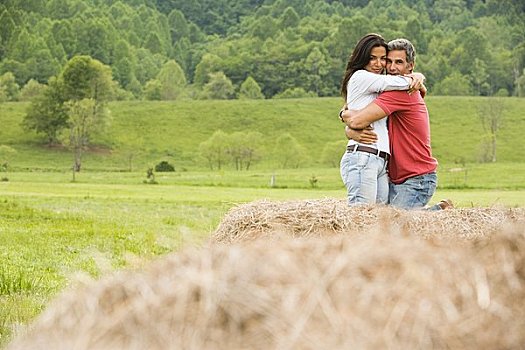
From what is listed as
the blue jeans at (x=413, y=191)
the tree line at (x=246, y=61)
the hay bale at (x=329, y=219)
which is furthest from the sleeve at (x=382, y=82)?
the tree line at (x=246, y=61)

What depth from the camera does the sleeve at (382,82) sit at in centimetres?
784

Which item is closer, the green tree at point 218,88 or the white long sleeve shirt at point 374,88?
the white long sleeve shirt at point 374,88

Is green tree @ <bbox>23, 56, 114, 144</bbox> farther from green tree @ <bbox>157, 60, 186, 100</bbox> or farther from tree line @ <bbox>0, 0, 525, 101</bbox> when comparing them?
green tree @ <bbox>157, 60, 186, 100</bbox>

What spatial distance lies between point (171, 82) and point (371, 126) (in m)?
153

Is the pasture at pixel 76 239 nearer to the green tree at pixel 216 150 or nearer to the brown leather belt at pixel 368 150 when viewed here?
the brown leather belt at pixel 368 150

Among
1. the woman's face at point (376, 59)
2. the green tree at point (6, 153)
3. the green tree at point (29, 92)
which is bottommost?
the green tree at point (6, 153)

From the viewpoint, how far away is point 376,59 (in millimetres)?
8133

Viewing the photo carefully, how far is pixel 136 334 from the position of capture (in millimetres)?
2377

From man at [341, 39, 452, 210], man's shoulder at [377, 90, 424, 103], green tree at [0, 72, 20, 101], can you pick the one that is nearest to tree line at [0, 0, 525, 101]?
green tree at [0, 72, 20, 101]

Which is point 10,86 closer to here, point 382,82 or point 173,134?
point 173,134

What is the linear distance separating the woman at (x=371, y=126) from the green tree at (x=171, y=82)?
144 m

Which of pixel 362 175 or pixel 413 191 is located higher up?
pixel 362 175

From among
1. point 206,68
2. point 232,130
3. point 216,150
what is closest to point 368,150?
point 216,150

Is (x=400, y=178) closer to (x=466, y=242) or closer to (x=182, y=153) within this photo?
(x=466, y=242)
